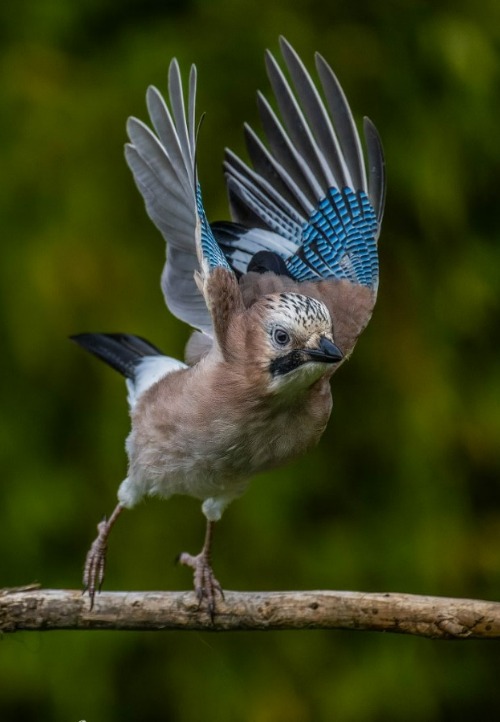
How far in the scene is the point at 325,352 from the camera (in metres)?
2.86

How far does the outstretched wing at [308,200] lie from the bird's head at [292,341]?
0.58 meters

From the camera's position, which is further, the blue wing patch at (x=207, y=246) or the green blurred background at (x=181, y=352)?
the green blurred background at (x=181, y=352)

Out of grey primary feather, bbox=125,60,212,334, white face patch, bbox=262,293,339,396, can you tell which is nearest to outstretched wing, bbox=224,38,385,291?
grey primary feather, bbox=125,60,212,334

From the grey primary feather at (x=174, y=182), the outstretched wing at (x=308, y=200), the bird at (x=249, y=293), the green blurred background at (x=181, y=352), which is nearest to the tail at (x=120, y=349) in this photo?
the bird at (x=249, y=293)

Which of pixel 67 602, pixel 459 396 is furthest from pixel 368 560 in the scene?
pixel 67 602

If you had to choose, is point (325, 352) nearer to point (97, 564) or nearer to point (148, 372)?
point (148, 372)

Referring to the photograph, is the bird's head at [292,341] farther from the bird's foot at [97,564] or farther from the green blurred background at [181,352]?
the green blurred background at [181,352]

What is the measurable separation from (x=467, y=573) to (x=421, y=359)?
729mm

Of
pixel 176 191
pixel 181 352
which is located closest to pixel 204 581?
pixel 181 352

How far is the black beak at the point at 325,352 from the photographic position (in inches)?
112

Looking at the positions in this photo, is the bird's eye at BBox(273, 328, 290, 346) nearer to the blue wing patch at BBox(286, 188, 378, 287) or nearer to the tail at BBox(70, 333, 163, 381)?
the blue wing patch at BBox(286, 188, 378, 287)

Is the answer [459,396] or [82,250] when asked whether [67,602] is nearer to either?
[82,250]

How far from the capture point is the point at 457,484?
4195 mm

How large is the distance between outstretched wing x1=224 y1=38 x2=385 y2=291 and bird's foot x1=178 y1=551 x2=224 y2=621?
0.83m
